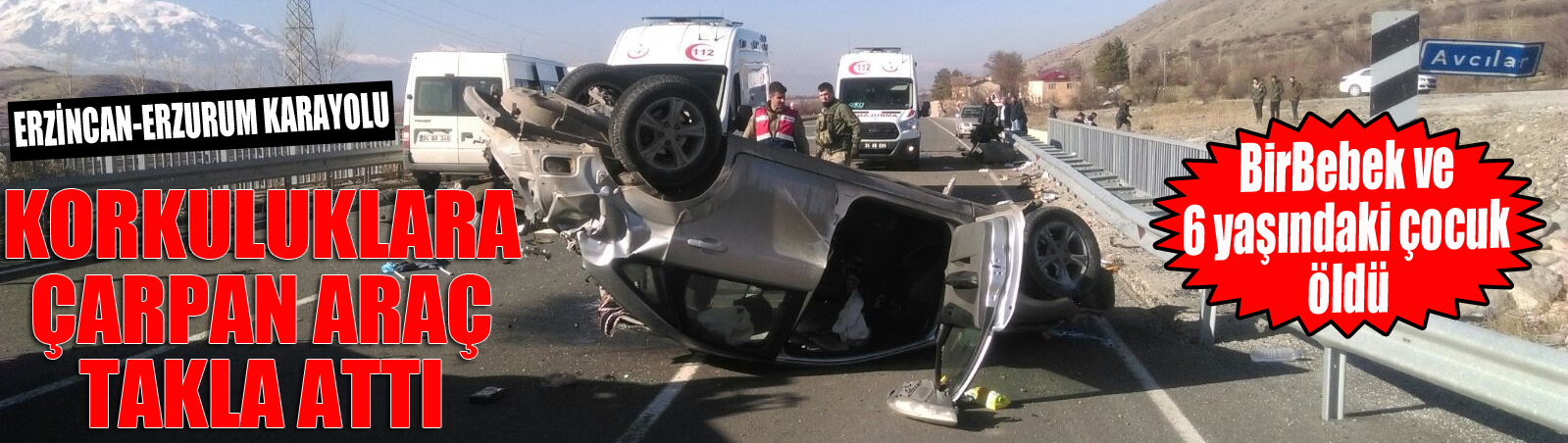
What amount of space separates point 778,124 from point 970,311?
5.45 meters

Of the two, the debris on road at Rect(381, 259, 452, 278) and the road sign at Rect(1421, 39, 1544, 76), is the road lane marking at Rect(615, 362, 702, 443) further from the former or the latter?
the road sign at Rect(1421, 39, 1544, 76)

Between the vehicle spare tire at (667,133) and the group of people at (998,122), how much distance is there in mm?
22003

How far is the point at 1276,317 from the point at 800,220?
2567 mm

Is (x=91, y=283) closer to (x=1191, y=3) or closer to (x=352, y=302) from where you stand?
(x=352, y=302)

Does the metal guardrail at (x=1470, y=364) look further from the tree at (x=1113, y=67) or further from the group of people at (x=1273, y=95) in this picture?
the tree at (x=1113, y=67)

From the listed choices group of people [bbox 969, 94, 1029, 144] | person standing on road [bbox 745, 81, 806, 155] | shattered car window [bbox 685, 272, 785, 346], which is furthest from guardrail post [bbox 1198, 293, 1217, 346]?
group of people [bbox 969, 94, 1029, 144]

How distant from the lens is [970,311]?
19.0ft

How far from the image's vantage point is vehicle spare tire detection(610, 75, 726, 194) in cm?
532

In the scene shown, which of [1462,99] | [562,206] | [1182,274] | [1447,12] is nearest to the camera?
[562,206]

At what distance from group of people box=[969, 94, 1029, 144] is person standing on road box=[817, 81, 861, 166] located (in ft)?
52.2

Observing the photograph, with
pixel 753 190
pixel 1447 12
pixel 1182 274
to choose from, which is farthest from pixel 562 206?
pixel 1447 12

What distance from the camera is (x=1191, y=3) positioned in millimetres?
180500

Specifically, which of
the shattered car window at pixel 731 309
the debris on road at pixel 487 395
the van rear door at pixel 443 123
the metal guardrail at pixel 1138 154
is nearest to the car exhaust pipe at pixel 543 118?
the shattered car window at pixel 731 309

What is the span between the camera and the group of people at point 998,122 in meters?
27.1
